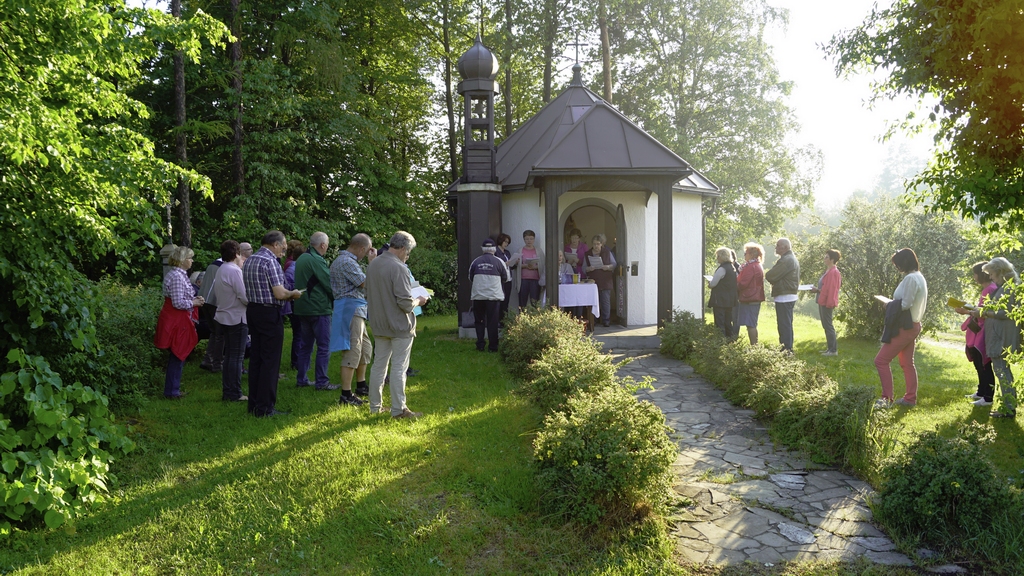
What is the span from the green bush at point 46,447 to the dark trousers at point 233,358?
2512 mm

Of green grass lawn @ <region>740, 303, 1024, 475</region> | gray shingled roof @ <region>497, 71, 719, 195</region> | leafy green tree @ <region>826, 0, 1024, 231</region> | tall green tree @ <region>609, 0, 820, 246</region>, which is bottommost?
green grass lawn @ <region>740, 303, 1024, 475</region>

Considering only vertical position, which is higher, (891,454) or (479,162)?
(479,162)

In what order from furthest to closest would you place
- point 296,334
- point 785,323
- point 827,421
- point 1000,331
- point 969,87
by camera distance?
point 785,323, point 296,334, point 1000,331, point 827,421, point 969,87

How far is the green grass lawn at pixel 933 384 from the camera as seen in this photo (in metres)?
6.35

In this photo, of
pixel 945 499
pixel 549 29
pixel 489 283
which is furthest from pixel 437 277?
pixel 945 499

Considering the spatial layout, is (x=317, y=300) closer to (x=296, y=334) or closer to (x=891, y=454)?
(x=296, y=334)

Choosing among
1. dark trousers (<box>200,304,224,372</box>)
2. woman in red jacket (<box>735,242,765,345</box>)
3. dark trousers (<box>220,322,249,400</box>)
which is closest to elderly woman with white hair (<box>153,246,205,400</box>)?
dark trousers (<box>220,322,249,400</box>)

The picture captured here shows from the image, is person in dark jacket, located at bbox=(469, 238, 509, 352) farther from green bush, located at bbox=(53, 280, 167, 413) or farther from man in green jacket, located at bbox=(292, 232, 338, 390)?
green bush, located at bbox=(53, 280, 167, 413)

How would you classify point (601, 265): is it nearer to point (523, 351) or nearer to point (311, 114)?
point (523, 351)

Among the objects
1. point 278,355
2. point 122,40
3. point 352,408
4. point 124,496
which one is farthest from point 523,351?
point 122,40

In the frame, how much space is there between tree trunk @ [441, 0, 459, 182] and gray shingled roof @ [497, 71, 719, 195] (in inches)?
408

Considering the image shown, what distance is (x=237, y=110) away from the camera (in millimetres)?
16797

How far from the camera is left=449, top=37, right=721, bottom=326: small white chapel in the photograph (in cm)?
1184

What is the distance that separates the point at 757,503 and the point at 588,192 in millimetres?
9480
